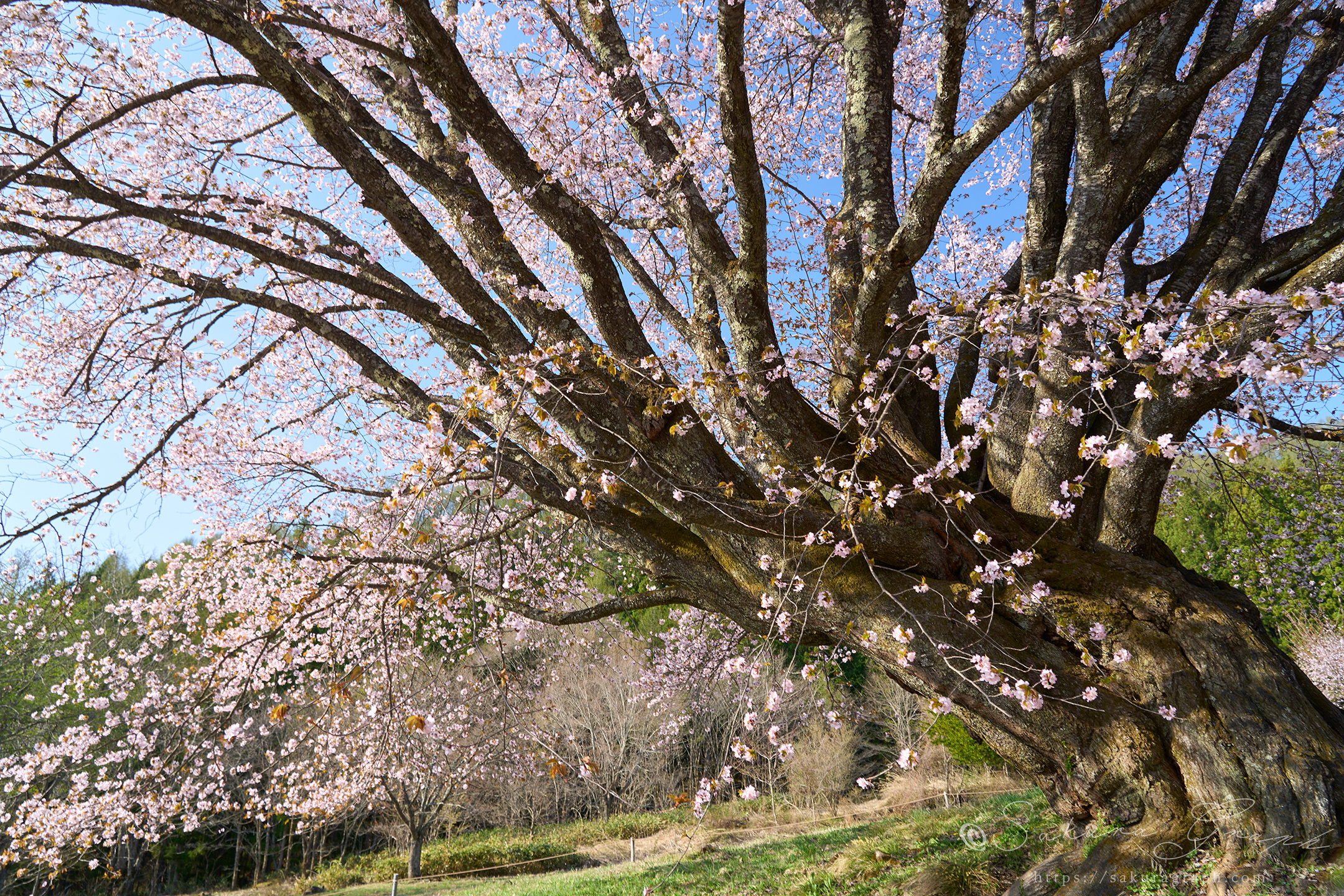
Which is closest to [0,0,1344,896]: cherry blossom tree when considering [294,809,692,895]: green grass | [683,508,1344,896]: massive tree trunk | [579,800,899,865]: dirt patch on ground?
[683,508,1344,896]: massive tree trunk

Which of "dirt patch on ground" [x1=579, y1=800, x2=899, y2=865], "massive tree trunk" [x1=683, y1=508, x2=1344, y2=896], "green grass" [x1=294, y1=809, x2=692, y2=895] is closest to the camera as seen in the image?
"massive tree trunk" [x1=683, y1=508, x2=1344, y2=896]

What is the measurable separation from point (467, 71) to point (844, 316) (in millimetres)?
2622

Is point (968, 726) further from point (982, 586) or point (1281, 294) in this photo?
point (1281, 294)

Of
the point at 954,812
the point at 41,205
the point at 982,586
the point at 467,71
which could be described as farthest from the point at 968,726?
the point at 41,205

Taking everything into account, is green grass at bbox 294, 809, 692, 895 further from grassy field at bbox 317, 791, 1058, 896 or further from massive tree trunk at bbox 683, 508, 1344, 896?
massive tree trunk at bbox 683, 508, 1344, 896

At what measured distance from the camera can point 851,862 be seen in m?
5.48

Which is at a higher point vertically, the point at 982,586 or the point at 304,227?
the point at 304,227

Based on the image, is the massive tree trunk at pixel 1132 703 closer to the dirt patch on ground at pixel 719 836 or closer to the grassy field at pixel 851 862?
the grassy field at pixel 851 862

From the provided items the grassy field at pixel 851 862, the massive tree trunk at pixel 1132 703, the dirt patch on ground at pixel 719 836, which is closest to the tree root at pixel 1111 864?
the massive tree trunk at pixel 1132 703

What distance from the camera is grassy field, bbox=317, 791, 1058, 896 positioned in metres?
4.16

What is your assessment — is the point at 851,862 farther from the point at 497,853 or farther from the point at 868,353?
the point at 497,853

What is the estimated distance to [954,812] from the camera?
7.41 metres

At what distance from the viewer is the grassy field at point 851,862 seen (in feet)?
13.6

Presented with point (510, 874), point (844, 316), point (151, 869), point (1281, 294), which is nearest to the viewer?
point (1281, 294)
